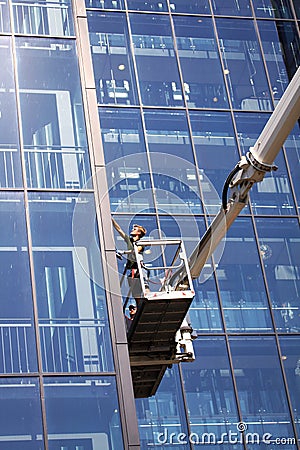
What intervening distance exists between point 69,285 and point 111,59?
1057cm

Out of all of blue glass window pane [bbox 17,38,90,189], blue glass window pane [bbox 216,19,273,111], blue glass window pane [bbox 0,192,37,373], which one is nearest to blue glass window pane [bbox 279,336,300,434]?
blue glass window pane [bbox 216,19,273,111]

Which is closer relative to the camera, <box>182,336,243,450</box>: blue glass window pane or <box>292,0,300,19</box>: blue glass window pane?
<box>182,336,243,450</box>: blue glass window pane

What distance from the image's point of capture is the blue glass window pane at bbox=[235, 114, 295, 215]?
88.5ft

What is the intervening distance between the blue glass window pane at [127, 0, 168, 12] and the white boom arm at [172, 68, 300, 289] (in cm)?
929

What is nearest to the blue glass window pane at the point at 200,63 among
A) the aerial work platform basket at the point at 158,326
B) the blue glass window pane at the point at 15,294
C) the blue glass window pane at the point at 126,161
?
the blue glass window pane at the point at 126,161

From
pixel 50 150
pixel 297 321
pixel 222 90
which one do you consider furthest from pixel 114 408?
pixel 222 90

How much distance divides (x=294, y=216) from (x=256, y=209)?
992mm

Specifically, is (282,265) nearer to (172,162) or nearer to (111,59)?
(172,162)

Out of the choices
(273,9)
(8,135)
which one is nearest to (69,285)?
(8,135)

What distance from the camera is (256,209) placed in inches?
1055

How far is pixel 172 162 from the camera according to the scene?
26.8 meters

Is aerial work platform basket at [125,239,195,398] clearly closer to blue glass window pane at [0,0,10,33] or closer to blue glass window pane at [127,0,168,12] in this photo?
blue glass window pane at [0,0,10,33]

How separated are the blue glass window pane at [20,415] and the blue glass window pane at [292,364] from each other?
830 centimetres

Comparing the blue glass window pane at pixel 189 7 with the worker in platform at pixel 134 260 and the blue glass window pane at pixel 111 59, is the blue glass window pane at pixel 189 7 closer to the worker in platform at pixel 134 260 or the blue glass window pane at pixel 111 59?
the blue glass window pane at pixel 111 59
